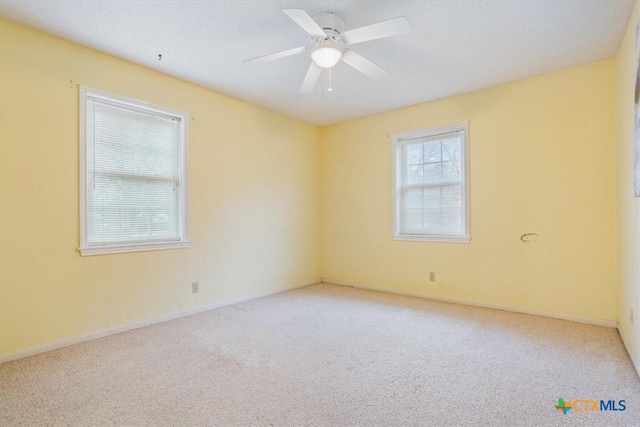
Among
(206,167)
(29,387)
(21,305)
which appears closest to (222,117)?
(206,167)

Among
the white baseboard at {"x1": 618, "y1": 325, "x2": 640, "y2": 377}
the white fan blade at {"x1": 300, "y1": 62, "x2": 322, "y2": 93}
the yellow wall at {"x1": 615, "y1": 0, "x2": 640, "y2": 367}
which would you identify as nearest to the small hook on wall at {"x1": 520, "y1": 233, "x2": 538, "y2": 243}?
the yellow wall at {"x1": 615, "y1": 0, "x2": 640, "y2": 367}

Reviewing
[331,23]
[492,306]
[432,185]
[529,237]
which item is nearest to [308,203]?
[432,185]

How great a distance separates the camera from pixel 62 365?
238 cm

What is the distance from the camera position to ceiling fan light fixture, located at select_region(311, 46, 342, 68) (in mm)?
2355

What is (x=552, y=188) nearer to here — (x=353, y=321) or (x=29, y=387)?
(x=353, y=321)

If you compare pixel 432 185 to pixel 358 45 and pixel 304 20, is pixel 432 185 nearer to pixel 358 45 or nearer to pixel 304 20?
pixel 358 45

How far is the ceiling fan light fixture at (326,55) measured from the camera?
236cm

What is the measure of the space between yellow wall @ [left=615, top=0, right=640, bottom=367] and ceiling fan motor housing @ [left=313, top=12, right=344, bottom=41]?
198 cm

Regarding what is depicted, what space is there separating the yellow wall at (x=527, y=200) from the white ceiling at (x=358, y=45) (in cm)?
32

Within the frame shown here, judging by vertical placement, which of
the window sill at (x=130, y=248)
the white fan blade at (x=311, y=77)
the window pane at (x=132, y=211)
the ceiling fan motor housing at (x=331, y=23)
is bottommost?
the window sill at (x=130, y=248)

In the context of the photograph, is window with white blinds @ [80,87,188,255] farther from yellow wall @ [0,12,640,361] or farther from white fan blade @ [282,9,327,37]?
white fan blade @ [282,9,327,37]

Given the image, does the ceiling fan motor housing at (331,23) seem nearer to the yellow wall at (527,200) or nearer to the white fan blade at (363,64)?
the white fan blade at (363,64)

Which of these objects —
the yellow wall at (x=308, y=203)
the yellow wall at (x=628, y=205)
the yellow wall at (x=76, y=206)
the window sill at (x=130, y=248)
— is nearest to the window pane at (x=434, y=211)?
the yellow wall at (x=308, y=203)

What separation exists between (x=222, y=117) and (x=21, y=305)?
260cm
